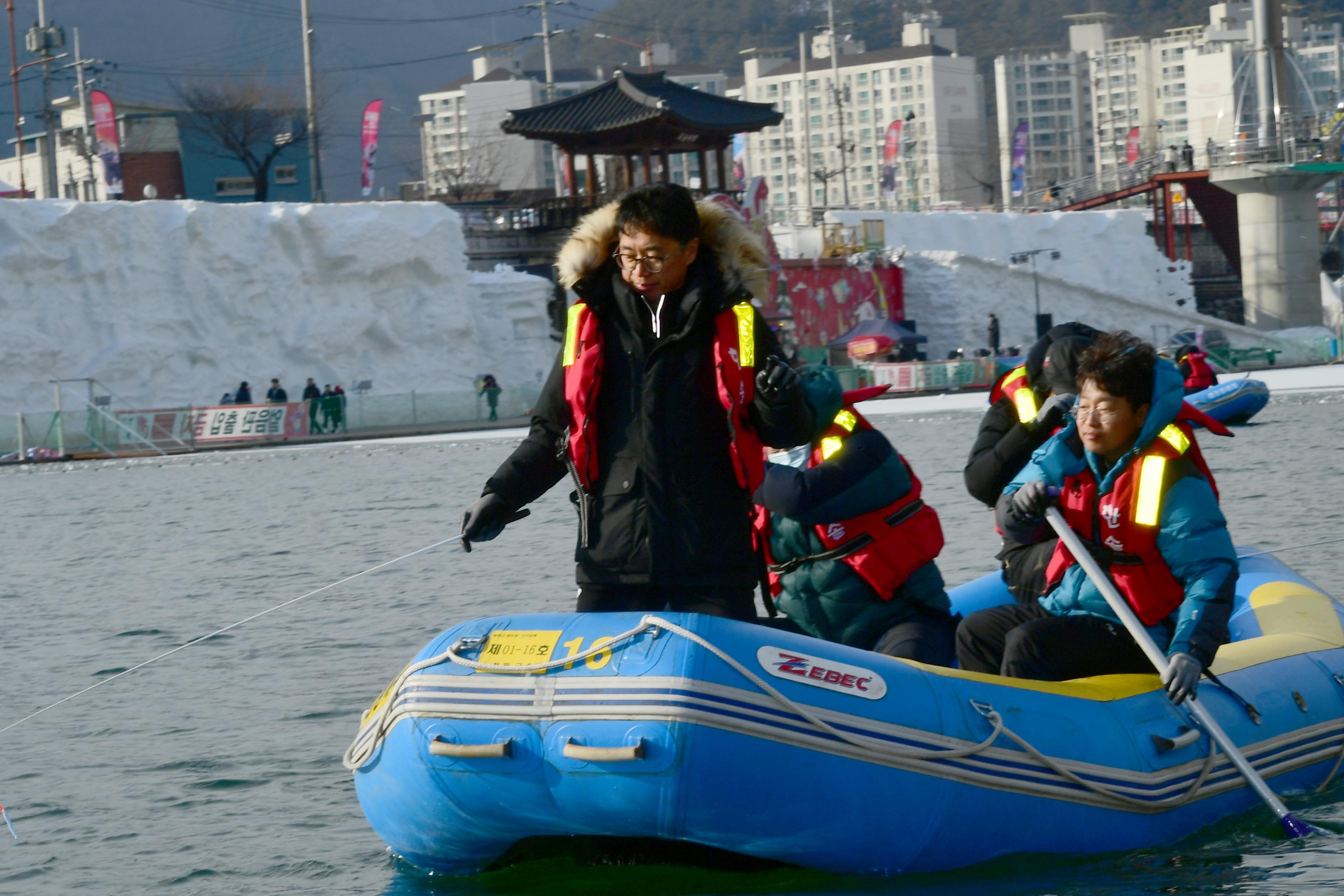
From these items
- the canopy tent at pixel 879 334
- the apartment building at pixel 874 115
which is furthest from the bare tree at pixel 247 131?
the apartment building at pixel 874 115

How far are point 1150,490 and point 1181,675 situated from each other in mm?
463

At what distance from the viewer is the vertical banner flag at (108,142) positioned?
3662cm

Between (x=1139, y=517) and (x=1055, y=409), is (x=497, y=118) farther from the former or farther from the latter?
(x=1139, y=517)

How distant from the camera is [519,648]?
366 cm

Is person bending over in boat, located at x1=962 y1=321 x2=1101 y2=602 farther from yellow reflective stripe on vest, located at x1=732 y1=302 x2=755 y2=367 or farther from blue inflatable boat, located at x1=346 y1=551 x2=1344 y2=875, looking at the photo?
yellow reflective stripe on vest, located at x1=732 y1=302 x2=755 y2=367

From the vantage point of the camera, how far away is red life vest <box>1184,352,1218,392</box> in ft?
69.1

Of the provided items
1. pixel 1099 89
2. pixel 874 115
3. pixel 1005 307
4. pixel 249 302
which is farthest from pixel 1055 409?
pixel 1099 89

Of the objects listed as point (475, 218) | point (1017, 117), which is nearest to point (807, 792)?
point (475, 218)

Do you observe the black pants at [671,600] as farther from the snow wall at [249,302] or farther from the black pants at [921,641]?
the snow wall at [249,302]

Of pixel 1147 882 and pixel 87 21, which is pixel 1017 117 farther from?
pixel 1147 882

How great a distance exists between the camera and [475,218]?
40.9 m

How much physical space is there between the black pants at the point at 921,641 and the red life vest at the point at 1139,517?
0.49m

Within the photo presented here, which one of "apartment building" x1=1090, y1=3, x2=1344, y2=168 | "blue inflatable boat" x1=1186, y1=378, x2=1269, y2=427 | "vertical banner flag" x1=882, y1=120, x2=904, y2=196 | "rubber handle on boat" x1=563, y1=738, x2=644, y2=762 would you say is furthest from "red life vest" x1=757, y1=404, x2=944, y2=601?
"apartment building" x1=1090, y1=3, x2=1344, y2=168

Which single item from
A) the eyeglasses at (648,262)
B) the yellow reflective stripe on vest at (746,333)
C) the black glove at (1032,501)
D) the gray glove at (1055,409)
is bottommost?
the black glove at (1032,501)
